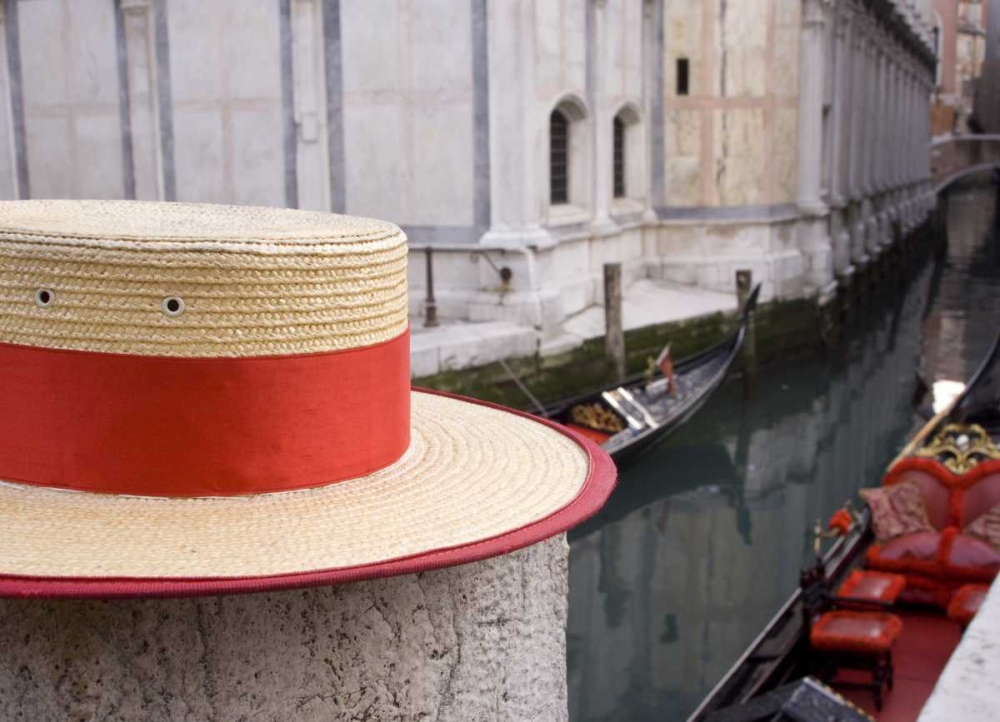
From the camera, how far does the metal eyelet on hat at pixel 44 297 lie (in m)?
1.52

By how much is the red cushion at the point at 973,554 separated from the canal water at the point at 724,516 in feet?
3.95

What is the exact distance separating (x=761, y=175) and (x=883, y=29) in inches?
281

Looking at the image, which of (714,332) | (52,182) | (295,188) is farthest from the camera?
(714,332)

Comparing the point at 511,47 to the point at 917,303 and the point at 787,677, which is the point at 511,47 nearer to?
the point at 787,677

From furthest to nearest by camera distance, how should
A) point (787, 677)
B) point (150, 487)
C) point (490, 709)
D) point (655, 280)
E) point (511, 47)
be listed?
point (655, 280) < point (511, 47) < point (787, 677) < point (490, 709) < point (150, 487)

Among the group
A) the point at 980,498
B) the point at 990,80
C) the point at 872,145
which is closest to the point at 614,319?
the point at 980,498

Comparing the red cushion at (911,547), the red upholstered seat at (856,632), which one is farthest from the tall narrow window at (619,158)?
the red upholstered seat at (856,632)

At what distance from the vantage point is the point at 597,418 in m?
8.71

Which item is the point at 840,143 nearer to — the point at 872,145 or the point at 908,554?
the point at 872,145

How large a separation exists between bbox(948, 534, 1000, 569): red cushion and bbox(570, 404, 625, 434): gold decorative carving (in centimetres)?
384

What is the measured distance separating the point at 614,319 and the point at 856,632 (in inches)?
226

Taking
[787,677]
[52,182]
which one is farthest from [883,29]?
[787,677]

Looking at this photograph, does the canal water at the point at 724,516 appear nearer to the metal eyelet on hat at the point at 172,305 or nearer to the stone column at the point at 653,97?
the stone column at the point at 653,97

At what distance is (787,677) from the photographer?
14.8ft
